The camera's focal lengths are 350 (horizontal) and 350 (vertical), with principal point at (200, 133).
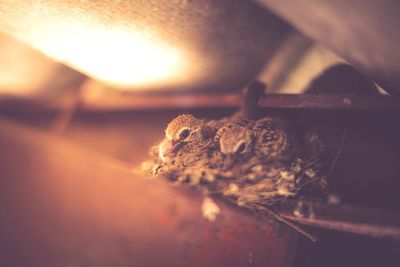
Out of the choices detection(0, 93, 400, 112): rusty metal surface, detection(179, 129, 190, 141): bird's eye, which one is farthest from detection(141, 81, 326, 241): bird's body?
detection(0, 93, 400, 112): rusty metal surface

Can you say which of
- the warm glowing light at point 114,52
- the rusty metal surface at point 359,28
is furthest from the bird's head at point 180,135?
the rusty metal surface at point 359,28

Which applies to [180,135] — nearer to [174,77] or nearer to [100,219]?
[174,77]

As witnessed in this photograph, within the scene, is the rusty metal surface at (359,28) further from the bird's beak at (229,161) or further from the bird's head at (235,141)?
the bird's beak at (229,161)

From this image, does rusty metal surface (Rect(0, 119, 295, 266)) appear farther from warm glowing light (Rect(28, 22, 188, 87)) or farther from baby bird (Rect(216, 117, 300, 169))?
warm glowing light (Rect(28, 22, 188, 87))

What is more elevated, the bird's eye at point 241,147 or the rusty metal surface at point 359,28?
the rusty metal surface at point 359,28

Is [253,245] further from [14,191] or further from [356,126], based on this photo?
[14,191]

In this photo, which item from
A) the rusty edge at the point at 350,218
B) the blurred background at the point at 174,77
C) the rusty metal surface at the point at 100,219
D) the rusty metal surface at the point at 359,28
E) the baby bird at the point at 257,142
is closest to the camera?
the rusty metal surface at the point at 359,28
